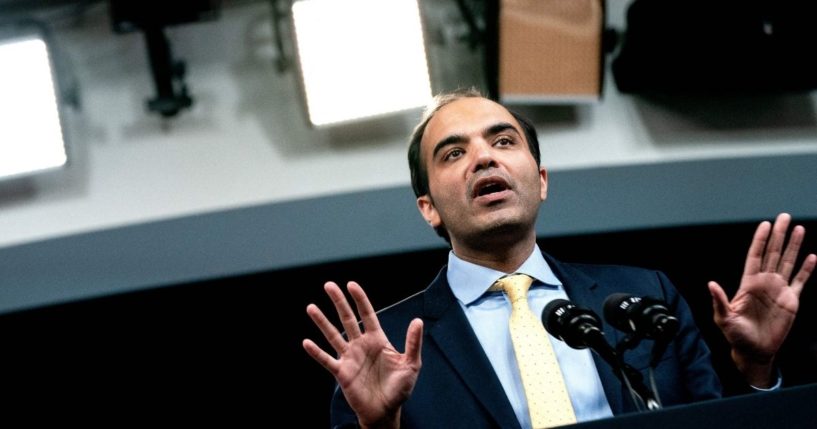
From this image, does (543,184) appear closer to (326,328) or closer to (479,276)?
(479,276)

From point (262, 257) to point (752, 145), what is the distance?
5.08ft

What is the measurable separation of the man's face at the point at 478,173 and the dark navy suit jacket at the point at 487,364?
130mm

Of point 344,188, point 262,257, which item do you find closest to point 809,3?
point 344,188

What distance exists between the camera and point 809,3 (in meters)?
3.05

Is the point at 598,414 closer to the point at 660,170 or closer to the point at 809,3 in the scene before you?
the point at 660,170

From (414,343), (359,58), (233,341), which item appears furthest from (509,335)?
(233,341)

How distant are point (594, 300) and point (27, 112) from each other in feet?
6.04

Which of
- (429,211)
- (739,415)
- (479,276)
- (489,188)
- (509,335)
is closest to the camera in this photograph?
(739,415)

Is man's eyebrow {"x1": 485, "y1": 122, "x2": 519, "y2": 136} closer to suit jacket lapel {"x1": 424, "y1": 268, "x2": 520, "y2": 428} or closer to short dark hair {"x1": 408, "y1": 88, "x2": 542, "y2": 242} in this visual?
short dark hair {"x1": 408, "y1": 88, "x2": 542, "y2": 242}

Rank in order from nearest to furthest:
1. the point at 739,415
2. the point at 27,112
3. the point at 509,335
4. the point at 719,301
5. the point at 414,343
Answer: the point at 739,415 → the point at 414,343 → the point at 719,301 → the point at 509,335 → the point at 27,112

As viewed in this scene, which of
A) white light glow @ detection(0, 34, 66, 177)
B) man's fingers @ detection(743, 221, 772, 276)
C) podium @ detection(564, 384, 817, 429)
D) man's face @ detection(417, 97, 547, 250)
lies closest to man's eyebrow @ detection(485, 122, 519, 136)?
man's face @ detection(417, 97, 547, 250)

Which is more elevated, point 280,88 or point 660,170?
point 280,88

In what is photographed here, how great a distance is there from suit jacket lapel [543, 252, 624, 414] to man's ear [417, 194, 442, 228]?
0.25m

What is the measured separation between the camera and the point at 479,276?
1861 millimetres
